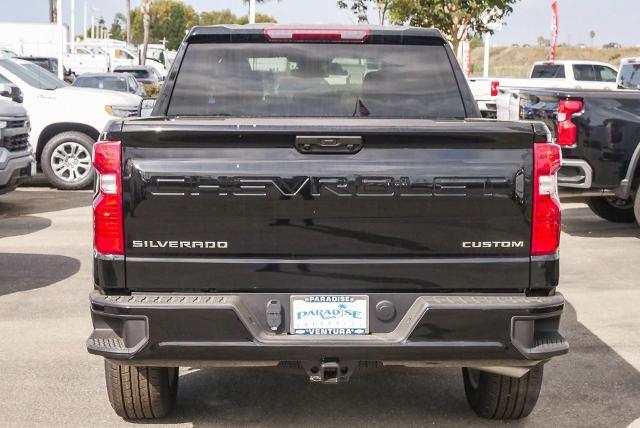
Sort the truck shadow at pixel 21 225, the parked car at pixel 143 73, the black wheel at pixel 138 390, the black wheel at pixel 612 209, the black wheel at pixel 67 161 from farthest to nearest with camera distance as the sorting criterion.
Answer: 1. the parked car at pixel 143 73
2. the black wheel at pixel 67 161
3. the black wheel at pixel 612 209
4. the truck shadow at pixel 21 225
5. the black wheel at pixel 138 390

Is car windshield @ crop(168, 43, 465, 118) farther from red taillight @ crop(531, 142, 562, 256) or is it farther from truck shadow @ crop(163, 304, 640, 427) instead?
truck shadow @ crop(163, 304, 640, 427)

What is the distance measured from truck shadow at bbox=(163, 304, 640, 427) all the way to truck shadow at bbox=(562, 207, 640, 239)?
5.54 meters

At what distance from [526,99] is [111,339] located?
8.35 meters

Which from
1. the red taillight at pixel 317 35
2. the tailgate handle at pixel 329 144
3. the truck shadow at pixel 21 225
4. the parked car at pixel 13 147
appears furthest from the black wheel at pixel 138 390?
the parked car at pixel 13 147

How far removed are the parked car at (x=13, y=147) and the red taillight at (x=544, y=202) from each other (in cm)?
821

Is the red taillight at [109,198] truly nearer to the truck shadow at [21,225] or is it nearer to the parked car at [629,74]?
the truck shadow at [21,225]

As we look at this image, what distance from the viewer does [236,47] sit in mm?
5348

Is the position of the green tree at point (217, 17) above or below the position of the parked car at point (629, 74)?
above

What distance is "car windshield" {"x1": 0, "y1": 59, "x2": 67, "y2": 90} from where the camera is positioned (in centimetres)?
1550

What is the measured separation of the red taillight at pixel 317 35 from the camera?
209 inches

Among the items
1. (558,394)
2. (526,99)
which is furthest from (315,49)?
(526,99)

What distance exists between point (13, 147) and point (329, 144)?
8.29m

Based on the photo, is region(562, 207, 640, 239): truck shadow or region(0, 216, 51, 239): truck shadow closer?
region(0, 216, 51, 239): truck shadow

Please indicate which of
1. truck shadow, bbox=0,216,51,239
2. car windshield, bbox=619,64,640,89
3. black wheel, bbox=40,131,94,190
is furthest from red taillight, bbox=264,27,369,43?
car windshield, bbox=619,64,640,89
